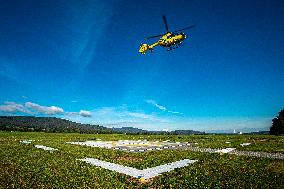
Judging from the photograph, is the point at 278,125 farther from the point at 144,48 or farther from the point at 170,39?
the point at 170,39

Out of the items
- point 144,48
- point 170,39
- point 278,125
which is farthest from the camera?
point 278,125

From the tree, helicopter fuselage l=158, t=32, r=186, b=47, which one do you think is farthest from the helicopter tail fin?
the tree

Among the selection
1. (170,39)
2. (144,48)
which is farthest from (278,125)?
(170,39)

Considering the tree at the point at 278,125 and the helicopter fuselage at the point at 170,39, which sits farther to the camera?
the tree at the point at 278,125

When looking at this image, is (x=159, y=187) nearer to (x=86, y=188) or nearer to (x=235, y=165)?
(x=86, y=188)

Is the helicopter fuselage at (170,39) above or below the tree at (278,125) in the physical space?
above

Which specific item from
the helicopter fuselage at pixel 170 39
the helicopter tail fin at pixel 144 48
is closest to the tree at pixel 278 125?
the helicopter tail fin at pixel 144 48

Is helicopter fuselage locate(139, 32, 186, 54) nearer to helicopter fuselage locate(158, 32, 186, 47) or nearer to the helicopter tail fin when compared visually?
helicopter fuselage locate(158, 32, 186, 47)

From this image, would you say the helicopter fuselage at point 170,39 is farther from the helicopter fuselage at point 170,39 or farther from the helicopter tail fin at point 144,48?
the helicopter tail fin at point 144,48
